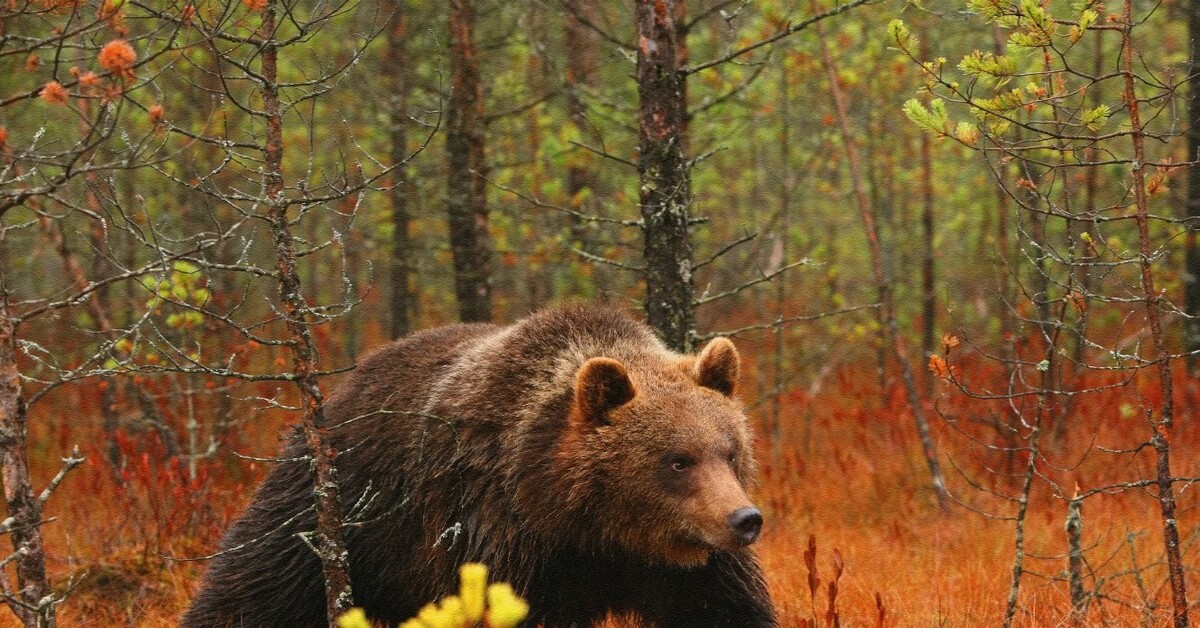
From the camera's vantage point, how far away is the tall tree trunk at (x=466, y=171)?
8.49 m

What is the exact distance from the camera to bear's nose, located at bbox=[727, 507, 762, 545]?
12.9 feet

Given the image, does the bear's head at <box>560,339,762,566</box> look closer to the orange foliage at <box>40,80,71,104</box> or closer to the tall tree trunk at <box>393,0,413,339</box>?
the orange foliage at <box>40,80,71,104</box>

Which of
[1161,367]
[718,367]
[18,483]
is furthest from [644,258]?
[18,483]

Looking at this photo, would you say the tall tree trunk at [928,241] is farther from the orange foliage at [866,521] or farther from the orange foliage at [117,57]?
the orange foliage at [117,57]

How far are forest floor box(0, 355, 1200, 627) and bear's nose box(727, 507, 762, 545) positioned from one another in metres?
0.43

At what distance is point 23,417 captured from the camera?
371 centimetres

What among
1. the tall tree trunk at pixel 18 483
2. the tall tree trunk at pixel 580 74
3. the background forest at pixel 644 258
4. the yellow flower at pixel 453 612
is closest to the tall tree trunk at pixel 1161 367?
the background forest at pixel 644 258

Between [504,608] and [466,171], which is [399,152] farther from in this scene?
[504,608]

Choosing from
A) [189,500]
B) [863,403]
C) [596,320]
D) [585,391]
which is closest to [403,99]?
[189,500]

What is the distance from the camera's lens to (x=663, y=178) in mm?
5602

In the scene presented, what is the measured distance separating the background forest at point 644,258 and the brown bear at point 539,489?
0.47 m

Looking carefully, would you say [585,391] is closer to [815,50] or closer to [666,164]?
[666,164]

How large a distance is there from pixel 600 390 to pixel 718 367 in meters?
0.61

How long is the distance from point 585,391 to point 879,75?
7.89 metres
